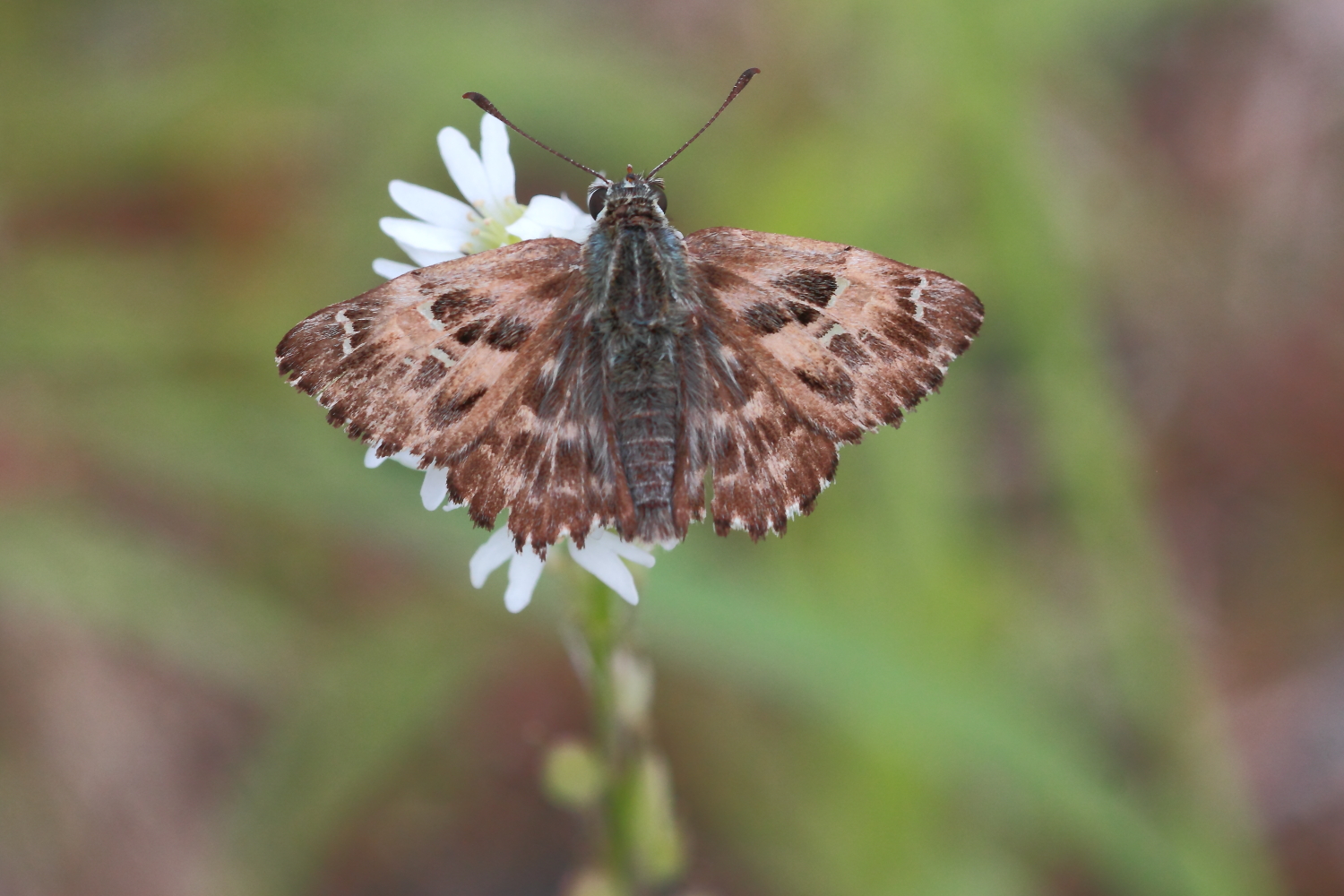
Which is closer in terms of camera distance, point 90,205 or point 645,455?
point 645,455

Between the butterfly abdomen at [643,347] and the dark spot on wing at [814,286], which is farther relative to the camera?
the dark spot on wing at [814,286]

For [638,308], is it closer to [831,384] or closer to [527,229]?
[527,229]

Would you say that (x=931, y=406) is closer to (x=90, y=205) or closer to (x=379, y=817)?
(x=379, y=817)

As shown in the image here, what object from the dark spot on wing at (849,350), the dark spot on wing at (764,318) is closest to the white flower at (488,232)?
the dark spot on wing at (764,318)

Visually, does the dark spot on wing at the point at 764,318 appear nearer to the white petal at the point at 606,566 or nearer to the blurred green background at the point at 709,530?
the white petal at the point at 606,566

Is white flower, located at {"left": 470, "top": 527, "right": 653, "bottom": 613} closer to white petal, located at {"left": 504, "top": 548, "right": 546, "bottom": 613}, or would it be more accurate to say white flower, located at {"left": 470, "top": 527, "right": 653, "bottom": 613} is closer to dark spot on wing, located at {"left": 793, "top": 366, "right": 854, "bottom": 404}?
white petal, located at {"left": 504, "top": 548, "right": 546, "bottom": 613}

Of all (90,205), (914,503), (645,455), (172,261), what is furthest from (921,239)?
(90,205)
